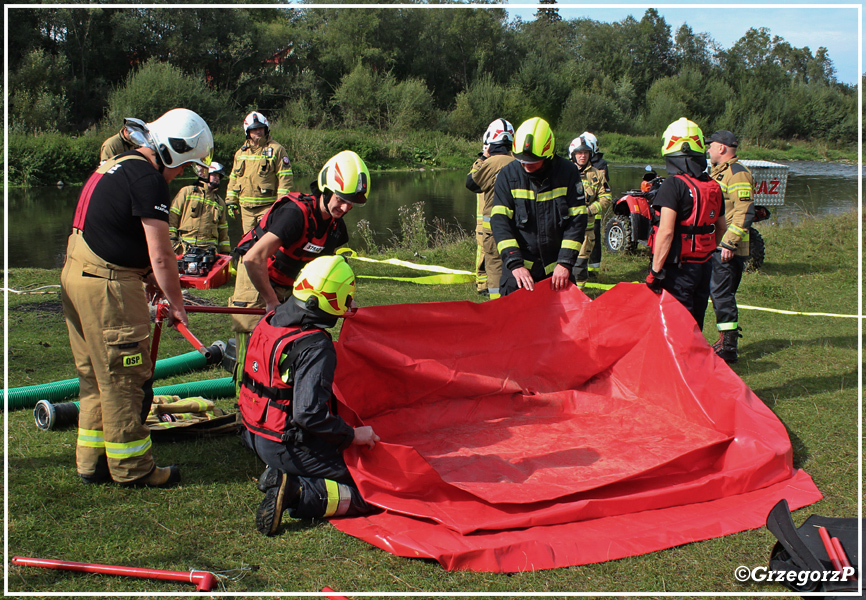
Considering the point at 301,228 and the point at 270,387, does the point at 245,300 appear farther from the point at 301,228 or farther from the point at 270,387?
the point at 270,387

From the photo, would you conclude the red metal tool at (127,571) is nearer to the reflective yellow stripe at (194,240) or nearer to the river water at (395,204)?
the reflective yellow stripe at (194,240)

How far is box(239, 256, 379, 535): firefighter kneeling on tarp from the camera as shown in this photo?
10.8ft

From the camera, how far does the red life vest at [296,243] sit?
13.7 ft

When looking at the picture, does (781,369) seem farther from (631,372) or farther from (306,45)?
(306,45)

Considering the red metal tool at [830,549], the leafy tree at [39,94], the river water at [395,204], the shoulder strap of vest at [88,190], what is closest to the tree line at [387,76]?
the leafy tree at [39,94]

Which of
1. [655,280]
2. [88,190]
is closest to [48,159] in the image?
[88,190]

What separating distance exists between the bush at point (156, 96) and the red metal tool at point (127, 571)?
34.5 meters

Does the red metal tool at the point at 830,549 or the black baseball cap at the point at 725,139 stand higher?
the black baseball cap at the point at 725,139

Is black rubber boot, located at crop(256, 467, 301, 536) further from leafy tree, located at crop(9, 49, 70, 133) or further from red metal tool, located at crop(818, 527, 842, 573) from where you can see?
leafy tree, located at crop(9, 49, 70, 133)

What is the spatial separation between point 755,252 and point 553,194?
22.6 feet

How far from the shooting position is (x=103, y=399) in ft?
11.5

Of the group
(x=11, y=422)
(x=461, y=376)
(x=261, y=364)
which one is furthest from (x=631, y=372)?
(x=11, y=422)

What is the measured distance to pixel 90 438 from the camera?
363 centimetres

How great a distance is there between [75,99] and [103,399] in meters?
39.9
